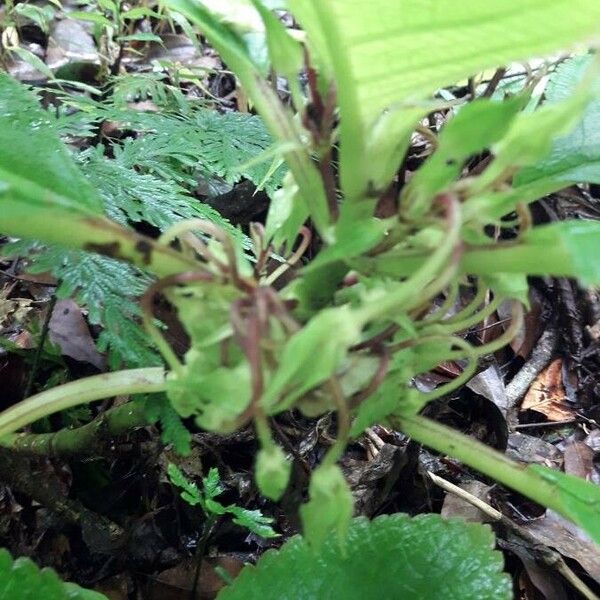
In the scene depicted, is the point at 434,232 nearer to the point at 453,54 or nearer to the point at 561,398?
the point at 453,54

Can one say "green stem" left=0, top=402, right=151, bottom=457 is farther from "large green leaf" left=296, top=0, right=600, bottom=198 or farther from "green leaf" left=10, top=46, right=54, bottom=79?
"green leaf" left=10, top=46, right=54, bottom=79

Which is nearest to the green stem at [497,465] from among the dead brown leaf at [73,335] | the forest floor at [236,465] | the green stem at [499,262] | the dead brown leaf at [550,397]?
the green stem at [499,262]

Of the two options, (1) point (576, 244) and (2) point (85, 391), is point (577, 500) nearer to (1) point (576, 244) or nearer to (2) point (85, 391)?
(1) point (576, 244)

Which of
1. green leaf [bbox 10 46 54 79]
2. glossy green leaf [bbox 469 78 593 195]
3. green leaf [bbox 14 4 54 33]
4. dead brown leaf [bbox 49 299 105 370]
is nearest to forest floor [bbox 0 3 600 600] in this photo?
dead brown leaf [bbox 49 299 105 370]

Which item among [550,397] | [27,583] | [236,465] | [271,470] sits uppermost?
[271,470]

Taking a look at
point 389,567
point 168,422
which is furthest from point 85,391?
point 389,567

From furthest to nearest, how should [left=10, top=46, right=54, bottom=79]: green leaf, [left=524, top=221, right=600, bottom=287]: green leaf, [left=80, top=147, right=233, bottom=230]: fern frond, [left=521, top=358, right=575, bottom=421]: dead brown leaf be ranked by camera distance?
[left=10, top=46, right=54, bottom=79]: green leaf
[left=521, top=358, right=575, bottom=421]: dead brown leaf
[left=80, top=147, right=233, bottom=230]: fern frond
[left=524, top=221, right=600, bottom=287]: green leaf

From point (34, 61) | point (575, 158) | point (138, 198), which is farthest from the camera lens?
point (34, 61)
